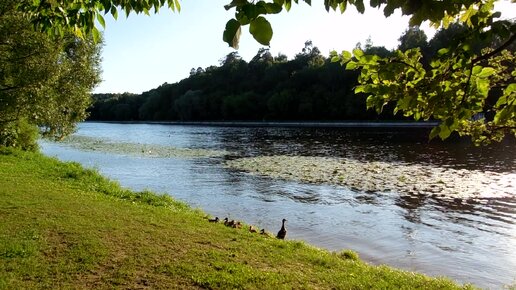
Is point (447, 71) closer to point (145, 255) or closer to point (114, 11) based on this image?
point (114, 11)

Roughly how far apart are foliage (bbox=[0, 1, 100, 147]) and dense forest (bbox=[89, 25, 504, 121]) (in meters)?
82.8

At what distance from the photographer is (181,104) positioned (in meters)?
163

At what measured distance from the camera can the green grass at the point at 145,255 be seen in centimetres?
743

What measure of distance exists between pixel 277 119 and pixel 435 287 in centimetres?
13015

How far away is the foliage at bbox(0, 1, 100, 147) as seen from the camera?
59.1ft

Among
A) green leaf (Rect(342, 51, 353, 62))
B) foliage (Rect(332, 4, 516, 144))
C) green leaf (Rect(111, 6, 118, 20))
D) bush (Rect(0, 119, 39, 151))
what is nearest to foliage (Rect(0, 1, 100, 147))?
bush (Rect(0, 119, 39, 151))

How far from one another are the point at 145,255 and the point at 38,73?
13.5 metres

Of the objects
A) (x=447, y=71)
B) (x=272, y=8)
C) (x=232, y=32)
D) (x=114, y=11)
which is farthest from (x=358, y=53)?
(x=114, y=11)

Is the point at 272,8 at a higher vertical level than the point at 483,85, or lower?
higher

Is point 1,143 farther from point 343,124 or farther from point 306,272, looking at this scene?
point 343,124

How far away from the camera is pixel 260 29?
2209mm

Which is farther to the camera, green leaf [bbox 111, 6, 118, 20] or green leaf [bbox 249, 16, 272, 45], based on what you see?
green leaf [bbox 111, 6, 118, 20]

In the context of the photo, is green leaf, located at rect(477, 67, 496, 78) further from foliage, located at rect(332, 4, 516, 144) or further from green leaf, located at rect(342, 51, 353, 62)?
green leaf, located at rect(342, 51, 353, 62)

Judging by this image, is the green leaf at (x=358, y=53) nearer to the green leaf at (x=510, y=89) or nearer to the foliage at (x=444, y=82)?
the foliage at (x=444, y=82)
